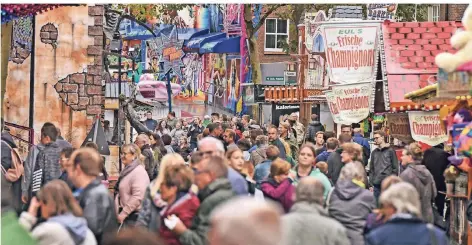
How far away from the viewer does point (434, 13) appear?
40438mm

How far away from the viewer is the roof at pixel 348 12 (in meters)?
39.1

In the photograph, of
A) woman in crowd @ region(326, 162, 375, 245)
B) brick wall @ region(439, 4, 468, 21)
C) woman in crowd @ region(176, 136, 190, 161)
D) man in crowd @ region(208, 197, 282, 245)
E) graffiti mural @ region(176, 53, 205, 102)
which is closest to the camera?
man in crowd @ region(208, 197, 282, 245)

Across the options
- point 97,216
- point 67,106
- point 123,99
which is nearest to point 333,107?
point 67,106

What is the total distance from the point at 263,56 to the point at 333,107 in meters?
34.8

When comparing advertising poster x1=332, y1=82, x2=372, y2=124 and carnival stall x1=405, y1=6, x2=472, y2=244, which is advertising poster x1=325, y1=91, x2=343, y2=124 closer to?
advertising poster x1=332, y1=82, x2=372, y2=124

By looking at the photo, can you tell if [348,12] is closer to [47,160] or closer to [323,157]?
[323,157]

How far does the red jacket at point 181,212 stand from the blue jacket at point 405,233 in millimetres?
1565

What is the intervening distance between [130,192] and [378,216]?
3.51m

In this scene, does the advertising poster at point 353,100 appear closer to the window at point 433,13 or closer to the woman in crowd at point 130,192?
the woman in crowd at point 130,192

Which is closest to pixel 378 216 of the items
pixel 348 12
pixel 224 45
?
pixel 348 12

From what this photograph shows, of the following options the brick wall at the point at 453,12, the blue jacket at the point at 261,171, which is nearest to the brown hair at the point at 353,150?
the blue jacket at the point at 261,171

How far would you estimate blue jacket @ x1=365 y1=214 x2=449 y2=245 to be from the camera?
8.09 metres

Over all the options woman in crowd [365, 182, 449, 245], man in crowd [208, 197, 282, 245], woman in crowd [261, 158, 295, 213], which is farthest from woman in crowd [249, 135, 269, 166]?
man in crowd [208, 197, 282, 245]

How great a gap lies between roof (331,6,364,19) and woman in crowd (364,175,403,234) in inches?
1177
